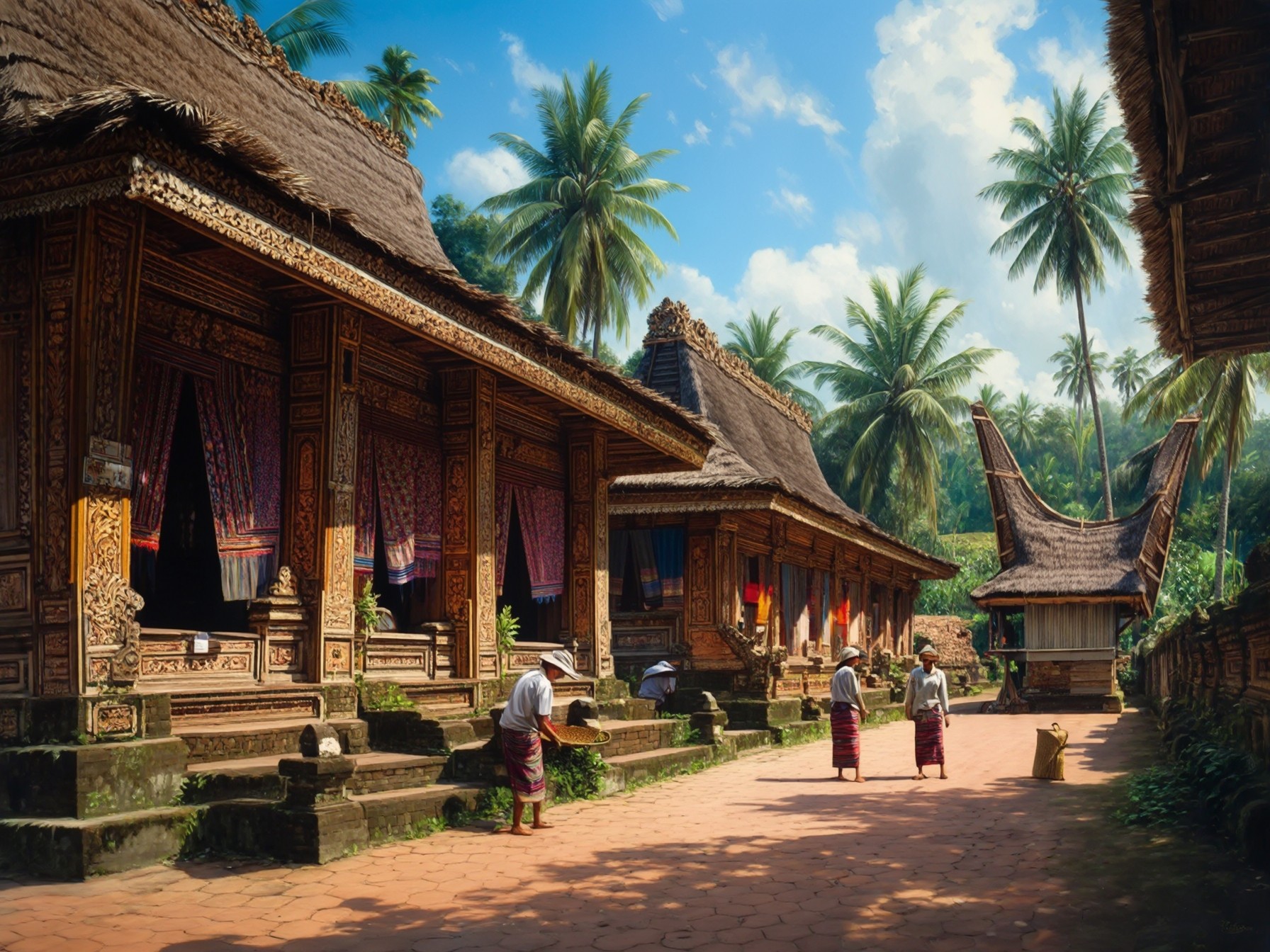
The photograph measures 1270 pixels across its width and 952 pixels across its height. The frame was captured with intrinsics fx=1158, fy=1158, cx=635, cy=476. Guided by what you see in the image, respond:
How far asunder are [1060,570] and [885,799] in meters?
16.3

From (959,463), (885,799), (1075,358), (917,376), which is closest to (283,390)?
(885,799)

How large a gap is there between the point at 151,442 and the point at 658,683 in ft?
28.9

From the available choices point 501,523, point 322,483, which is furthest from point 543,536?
point 322,483

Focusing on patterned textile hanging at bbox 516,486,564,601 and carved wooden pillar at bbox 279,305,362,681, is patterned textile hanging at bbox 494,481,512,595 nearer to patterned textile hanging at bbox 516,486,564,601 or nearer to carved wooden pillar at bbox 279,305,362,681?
patterned textile hanging at bbox 516,486,564,601

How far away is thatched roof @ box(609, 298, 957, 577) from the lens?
714 inches

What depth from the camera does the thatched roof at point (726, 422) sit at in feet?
59.5

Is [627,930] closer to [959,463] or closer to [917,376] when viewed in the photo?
[917,376]

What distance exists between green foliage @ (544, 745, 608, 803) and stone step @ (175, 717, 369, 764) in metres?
1.73

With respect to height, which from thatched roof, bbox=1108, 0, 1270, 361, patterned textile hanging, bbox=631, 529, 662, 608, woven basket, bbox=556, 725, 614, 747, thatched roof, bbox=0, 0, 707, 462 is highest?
thatched roof, bbox=0, 0, 707, 462

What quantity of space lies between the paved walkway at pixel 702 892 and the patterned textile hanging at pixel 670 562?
871 centimetres

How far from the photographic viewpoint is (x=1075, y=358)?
6712 cm

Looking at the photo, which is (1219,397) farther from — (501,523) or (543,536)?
(501,523)

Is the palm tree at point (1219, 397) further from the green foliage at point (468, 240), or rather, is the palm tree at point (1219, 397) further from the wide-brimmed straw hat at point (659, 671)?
the green foliage at point (468, 240)

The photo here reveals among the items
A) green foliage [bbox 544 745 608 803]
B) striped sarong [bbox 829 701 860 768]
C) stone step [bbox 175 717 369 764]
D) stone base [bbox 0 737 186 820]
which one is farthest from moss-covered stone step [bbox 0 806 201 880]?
striped sarong [bbox 829 701 860 768]
